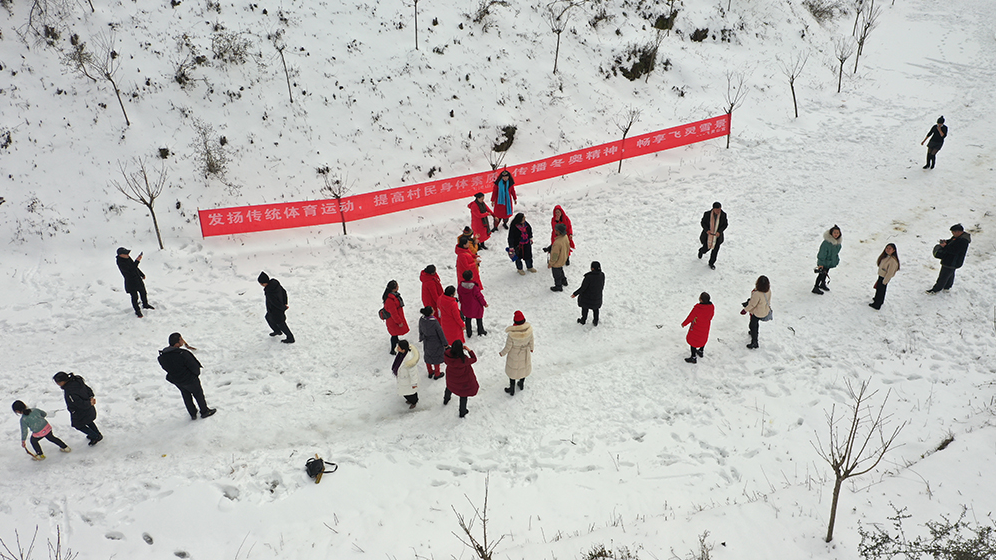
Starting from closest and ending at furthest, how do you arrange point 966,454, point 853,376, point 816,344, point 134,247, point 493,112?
1. point 966,454
2. point 853,376
3. point 816,344
4. point 134,247
5. point 493,112

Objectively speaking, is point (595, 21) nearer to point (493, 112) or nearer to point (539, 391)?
point (493, 112)

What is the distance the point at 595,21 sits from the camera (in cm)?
2220

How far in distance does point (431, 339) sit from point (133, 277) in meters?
6.83

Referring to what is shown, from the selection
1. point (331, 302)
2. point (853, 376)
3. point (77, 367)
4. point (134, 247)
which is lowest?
point (853, 376)

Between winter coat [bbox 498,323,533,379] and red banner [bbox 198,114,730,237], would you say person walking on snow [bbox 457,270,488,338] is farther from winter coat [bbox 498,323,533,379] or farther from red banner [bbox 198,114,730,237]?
red banner [bbox 198,114,730,237]

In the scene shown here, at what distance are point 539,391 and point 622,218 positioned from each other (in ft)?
23.1

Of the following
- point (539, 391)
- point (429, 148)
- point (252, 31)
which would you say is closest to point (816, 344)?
point (539, 391)

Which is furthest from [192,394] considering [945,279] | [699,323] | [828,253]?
[945,279]

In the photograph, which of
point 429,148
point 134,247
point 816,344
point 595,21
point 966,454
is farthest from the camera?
point 595,21

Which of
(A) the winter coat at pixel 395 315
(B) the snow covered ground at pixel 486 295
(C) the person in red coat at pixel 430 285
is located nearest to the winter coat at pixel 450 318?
(C) the person in red coat at pixel 430 285

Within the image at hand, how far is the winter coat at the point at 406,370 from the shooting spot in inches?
335

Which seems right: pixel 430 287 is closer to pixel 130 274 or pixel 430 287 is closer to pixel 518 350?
pixel 518 350

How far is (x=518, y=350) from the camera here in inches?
346

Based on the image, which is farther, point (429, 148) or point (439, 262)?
point (429, 148)
